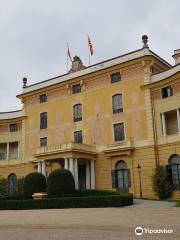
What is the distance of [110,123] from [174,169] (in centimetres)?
919

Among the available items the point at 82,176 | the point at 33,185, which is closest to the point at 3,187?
the point at 82,176

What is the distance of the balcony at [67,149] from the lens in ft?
120

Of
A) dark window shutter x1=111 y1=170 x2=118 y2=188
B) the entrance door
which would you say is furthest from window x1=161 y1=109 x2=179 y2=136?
the entrance door

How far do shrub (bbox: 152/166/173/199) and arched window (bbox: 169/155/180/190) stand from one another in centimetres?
59

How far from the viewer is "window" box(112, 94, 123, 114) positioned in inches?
1554

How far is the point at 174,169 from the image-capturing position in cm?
3444

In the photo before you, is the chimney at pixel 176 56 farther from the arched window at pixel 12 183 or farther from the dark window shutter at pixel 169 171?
the arched window at pixel 12 183

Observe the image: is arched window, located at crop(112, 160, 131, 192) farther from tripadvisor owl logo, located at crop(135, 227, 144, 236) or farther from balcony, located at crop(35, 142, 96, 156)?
tripadvisor owl logo, located at crop(135, 227, 144, 236)

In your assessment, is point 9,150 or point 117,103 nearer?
point 117,103

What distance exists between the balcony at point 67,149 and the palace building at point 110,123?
0.35 feet

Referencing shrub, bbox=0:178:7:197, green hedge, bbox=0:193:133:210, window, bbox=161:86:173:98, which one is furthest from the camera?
shrub, bbox=0:178:7:197

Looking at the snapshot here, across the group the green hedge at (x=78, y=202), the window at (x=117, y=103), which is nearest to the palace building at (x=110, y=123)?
the window at (x=117, y=103)

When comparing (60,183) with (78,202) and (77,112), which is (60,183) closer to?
(78,202)

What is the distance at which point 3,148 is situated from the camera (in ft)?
164
